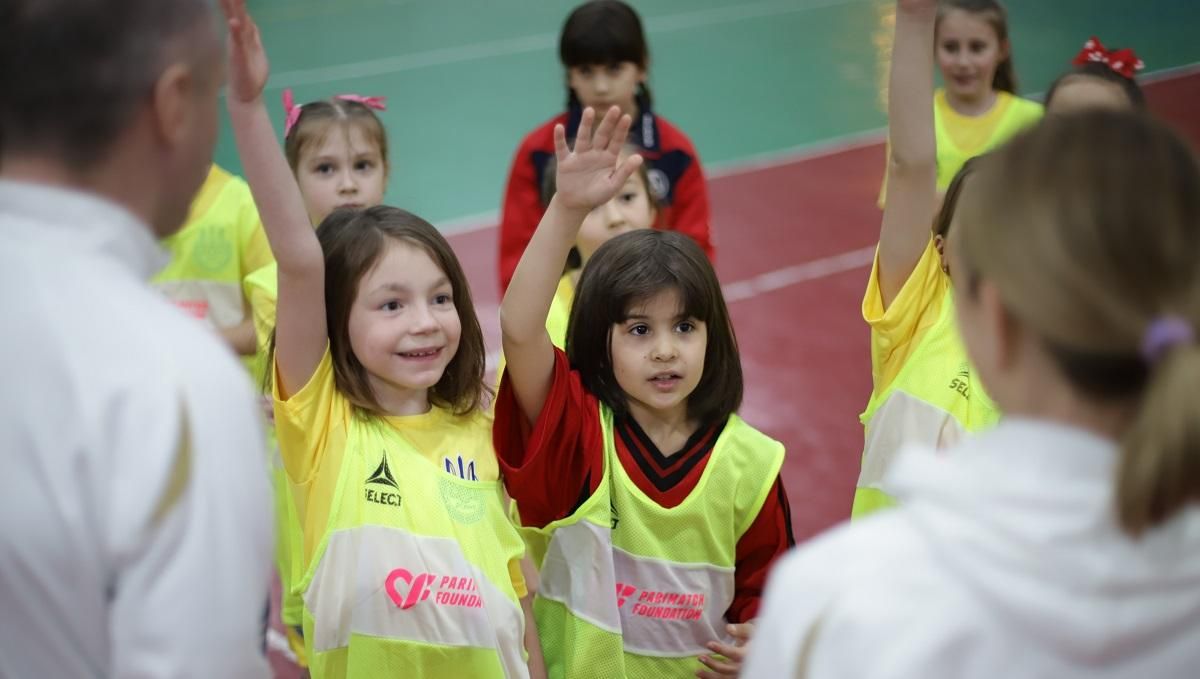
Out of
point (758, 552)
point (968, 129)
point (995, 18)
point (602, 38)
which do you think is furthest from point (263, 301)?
point (995, 18)

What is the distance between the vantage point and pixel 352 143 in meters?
3.51

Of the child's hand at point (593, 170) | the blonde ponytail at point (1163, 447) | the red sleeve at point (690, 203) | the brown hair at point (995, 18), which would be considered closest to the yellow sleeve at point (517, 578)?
the child's hand at point (593, 170)

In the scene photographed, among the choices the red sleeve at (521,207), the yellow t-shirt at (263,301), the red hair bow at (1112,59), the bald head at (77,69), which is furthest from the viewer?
the red sleeve at (521,207)

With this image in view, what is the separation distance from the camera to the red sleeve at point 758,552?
A: 2561mm

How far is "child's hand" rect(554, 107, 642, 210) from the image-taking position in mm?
2209

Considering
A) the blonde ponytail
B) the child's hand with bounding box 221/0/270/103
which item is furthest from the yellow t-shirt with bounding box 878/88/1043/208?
the blonde ponytail

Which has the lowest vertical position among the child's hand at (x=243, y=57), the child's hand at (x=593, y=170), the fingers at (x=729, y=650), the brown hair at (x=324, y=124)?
the fingers at (x=729, y=650)

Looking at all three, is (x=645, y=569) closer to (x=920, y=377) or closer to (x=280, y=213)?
(x=920, y=377)

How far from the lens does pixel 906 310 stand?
2580 millimetres

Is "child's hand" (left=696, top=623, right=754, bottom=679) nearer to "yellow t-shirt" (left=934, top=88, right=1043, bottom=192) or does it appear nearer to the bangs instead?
the bangs

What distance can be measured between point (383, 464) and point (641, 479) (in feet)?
1.68

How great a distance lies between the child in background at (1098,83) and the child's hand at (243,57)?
7.33 ft

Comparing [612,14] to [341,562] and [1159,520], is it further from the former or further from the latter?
[1159,520]

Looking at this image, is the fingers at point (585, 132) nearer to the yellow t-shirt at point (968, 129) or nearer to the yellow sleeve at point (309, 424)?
the yellow sleeve at point (309, 424)
